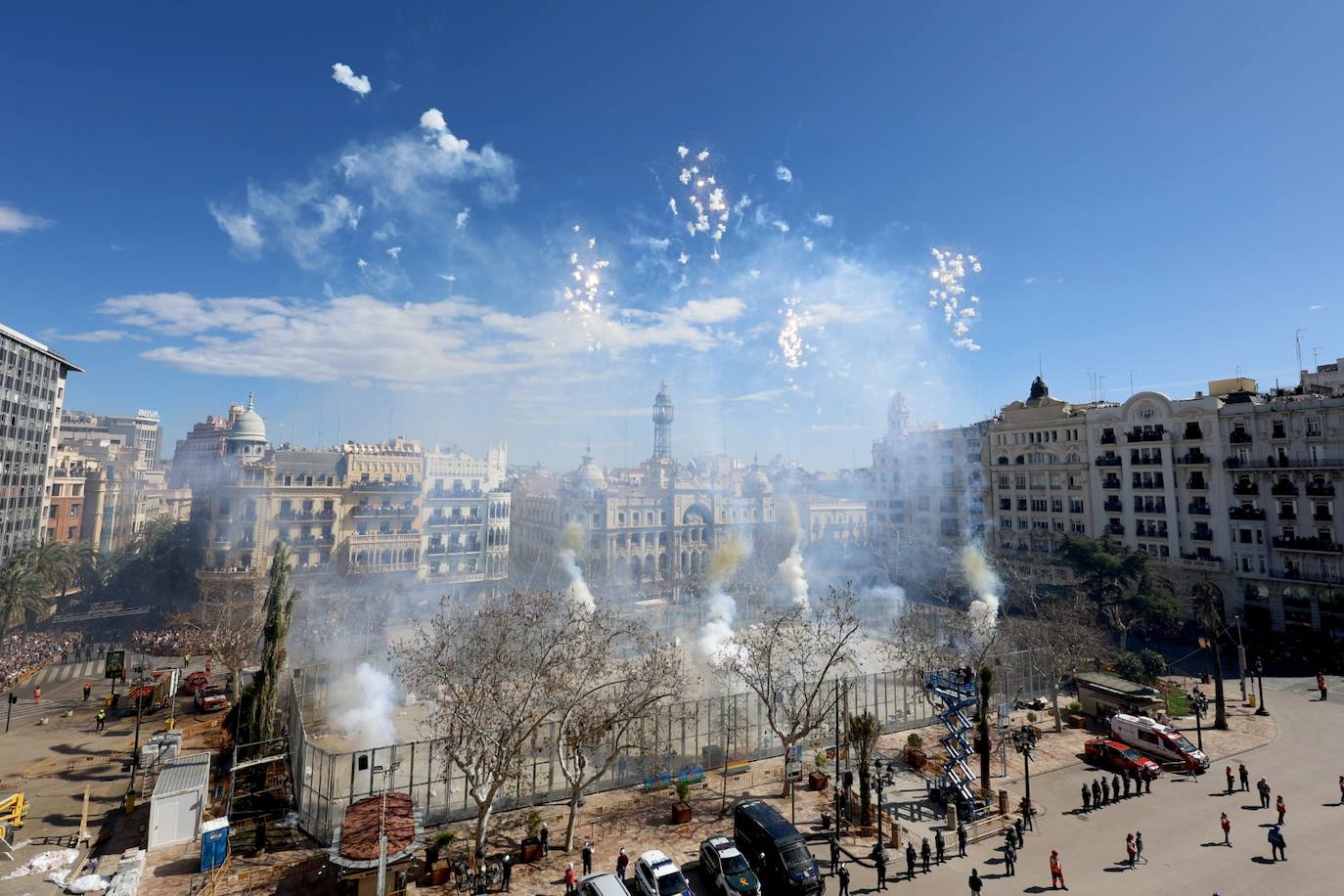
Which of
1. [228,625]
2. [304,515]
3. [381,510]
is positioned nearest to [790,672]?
[228,625]

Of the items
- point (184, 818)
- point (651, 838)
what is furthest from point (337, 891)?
point (651, 838)

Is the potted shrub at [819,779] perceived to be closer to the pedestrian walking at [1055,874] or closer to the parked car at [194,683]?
the pedestrian walking at [1055,874]

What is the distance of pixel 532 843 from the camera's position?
76.0 feet

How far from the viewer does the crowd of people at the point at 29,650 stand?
153 feet

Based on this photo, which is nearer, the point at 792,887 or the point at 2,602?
the point at 792,887

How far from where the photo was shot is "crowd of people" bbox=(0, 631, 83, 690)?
4669 centimetres

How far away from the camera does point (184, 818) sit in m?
23.9

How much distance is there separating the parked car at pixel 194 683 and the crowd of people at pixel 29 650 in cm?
1288

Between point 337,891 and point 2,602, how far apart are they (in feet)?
177

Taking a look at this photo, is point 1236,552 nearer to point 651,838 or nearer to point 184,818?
point 651,838

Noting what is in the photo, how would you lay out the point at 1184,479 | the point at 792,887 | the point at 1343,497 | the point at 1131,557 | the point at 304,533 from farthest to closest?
1. the point at 304,533
2. the point at 1184,479
3. the point at 1131,557
4. the point at 1343,497
5. the point at 792,887

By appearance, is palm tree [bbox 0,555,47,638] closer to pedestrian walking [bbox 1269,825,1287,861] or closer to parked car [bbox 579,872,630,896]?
parked car [bbox 579,872,630,896]

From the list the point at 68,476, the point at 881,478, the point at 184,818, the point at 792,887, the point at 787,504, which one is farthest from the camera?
the point at 787,504

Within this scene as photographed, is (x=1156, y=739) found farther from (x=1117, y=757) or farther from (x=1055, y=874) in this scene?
(x=1055, y=874)
